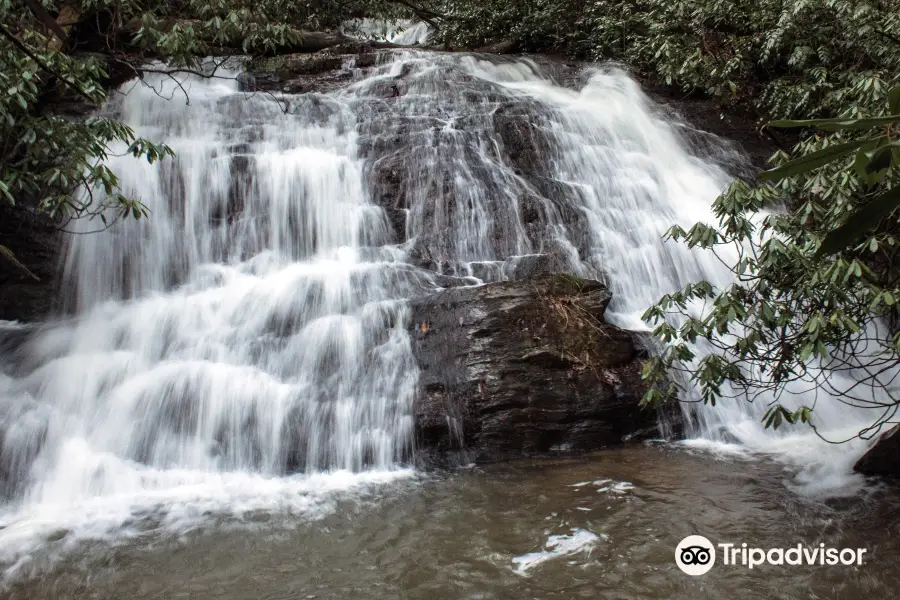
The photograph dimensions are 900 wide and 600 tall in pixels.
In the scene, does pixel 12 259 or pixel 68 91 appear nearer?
pixel 12 259

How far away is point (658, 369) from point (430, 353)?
2.11 metres

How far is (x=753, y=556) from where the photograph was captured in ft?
11.2

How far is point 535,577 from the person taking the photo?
3283 mm

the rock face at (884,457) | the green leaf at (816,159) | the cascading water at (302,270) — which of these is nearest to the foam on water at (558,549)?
the cascading water at (302,270)

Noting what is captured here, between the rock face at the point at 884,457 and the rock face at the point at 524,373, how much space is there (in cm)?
163

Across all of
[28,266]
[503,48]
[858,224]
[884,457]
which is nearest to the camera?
[858,224]

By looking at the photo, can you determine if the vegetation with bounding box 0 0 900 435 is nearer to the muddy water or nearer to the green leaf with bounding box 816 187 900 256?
the green leaf with bounding box 816 187 900 256

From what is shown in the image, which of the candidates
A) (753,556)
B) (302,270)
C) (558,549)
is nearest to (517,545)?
(558,549)

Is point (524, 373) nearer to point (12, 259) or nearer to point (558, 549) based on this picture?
point (558, 549)

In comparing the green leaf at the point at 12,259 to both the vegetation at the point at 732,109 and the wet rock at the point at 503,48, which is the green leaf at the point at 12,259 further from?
the wet rock at the point at 503,48

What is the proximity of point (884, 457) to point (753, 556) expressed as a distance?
71.7 inches

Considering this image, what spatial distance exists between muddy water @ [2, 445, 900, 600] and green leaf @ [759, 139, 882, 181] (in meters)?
2.76

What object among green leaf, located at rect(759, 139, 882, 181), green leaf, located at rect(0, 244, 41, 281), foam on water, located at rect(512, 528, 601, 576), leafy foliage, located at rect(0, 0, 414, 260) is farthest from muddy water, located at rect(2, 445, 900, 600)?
leafy foliage, located at rect(0, 0, 414, 260)

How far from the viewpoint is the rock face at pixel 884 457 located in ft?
14.5
